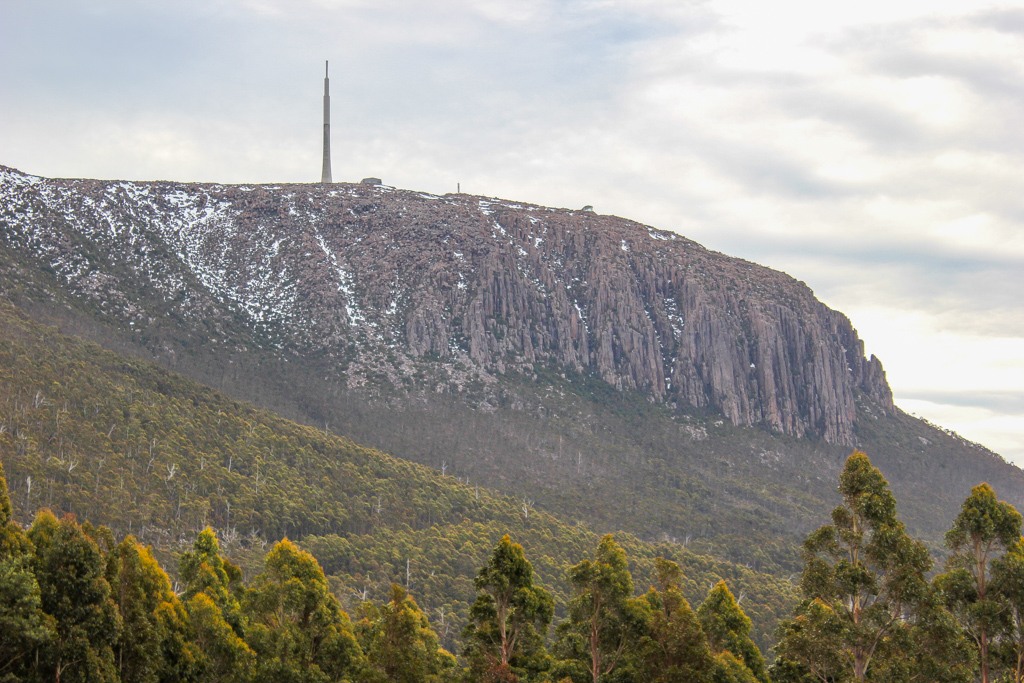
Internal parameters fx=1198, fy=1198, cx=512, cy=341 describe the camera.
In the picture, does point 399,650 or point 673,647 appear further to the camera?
point 399,650

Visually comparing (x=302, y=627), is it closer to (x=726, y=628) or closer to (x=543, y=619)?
(x=543, y=619)

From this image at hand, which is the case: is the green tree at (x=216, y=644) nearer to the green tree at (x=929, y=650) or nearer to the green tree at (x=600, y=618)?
the green tree at (x=600, y=618)

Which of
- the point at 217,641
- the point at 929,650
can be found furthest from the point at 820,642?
the point at 217,641

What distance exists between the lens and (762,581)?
167 m

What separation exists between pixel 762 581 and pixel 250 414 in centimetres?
7880

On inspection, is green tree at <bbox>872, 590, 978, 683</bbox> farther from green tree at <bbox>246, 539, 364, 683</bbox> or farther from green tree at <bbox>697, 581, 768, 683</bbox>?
green tree at <bbox>246, 539, 364, 683</bbox>

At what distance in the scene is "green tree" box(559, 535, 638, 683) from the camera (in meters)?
47.9

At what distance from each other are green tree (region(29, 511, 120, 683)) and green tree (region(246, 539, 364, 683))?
7555 millimetres

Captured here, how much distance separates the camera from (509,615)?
4609cm

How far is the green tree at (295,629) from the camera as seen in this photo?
49.7 metres

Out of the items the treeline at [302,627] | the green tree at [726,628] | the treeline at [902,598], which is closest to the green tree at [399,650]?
the treeline at [302,627]

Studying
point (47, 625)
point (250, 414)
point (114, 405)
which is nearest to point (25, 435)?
point (114, 405)

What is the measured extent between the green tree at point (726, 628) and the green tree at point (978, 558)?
36.1 feet

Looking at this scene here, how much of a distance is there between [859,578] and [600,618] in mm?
12131
